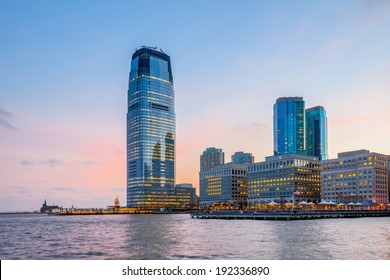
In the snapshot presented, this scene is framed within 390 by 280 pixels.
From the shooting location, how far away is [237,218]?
169 meters

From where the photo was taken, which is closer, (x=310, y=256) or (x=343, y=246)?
→ (x=310, y=256)
